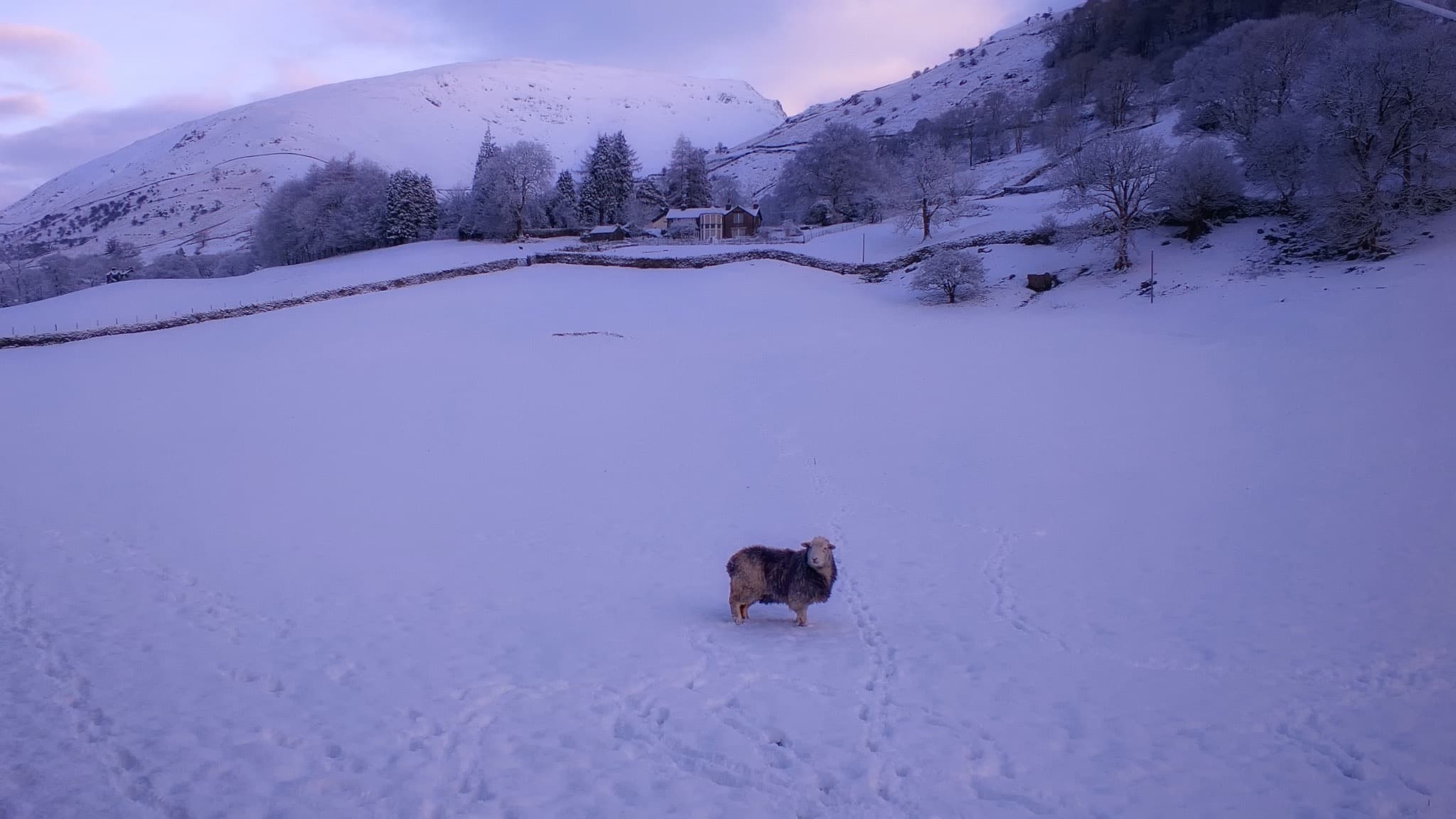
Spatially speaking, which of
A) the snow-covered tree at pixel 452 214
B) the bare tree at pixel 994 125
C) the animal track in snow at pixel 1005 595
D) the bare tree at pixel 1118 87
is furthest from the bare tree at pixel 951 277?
the bare tree at pixel 994 125

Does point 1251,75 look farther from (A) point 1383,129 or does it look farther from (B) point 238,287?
(B) point 238,287

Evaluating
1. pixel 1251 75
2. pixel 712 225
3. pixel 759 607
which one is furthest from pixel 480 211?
pixel 759 607

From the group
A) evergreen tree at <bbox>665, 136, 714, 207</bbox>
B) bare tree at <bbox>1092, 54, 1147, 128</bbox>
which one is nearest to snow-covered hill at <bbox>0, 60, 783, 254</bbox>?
evergreen tree at <bbox>665, 136, 714, 207</bbox>

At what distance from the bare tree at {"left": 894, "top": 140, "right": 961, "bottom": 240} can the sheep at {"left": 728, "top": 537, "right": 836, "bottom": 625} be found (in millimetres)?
35393

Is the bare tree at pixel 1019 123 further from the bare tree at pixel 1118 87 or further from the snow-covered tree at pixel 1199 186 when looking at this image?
the snow-covered tree at pixel 1199 186

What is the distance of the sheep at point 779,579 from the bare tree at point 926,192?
35.4 metres

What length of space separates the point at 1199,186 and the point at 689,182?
4702cm

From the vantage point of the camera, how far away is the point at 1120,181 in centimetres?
2917

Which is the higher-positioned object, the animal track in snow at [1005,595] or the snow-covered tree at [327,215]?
the snow-covered tree at [327,215]

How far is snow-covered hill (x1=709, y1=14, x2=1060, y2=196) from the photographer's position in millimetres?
99469

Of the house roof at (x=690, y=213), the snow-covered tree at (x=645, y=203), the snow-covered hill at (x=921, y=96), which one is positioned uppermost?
the snow-covered hill at (x=921, y=96)

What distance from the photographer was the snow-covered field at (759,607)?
4.92 meters

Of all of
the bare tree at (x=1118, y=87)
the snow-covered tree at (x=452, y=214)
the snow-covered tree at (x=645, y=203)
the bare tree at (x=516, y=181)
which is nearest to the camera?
the bare tree at (x=516, y=181)

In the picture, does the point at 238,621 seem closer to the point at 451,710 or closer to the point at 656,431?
the point at 451,710
